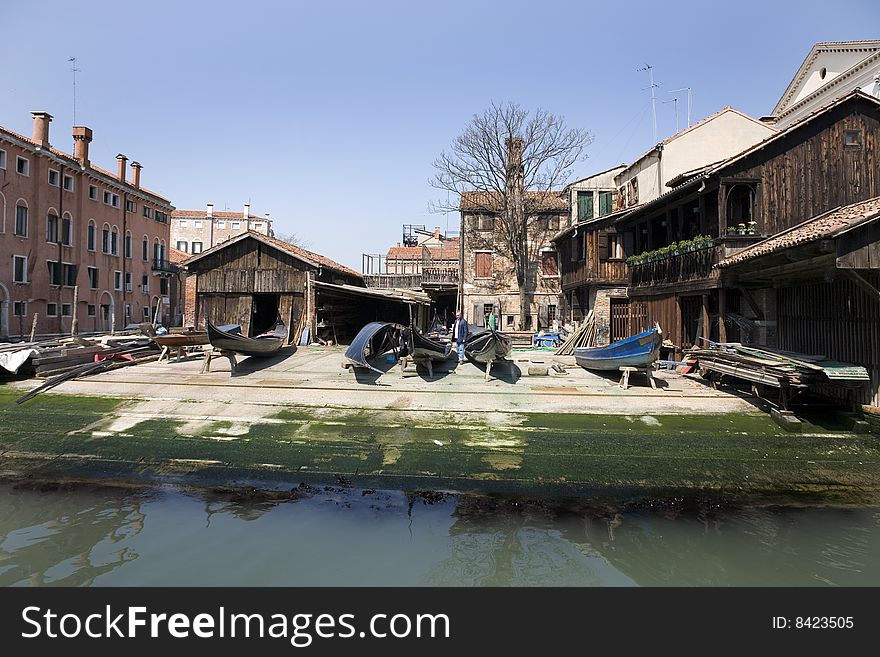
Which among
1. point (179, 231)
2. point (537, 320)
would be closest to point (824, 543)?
point (537, 320)

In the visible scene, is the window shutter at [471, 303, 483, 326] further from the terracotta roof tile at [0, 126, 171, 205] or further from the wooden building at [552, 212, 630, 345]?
the terracotta roof tile at [0, 126, 171, 205]

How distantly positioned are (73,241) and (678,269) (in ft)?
123

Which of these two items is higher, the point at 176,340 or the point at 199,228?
the point at 199,228

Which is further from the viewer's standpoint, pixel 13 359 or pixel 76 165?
pixel 76 165

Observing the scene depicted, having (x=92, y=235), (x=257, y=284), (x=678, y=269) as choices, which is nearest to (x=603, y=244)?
(x=678, y=269)

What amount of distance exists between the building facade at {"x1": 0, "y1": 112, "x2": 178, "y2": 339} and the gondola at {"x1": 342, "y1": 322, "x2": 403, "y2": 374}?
16.3m

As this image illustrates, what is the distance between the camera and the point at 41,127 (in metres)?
31.2

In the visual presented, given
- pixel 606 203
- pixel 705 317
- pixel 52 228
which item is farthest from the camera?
pixel 52 228

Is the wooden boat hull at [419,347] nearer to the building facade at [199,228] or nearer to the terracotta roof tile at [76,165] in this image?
the terracotta roof tile at [76,165]

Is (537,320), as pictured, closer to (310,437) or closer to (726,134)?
(726,134)

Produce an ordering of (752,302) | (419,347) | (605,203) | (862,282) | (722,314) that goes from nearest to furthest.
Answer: (862,282) → (419,347) → (752,302) → (722,314) → (605,203)

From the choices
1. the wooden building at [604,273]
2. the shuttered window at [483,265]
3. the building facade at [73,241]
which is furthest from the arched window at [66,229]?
the wooden building at [604,273]

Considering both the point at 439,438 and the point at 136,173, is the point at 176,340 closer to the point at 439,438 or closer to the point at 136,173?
the point at 439,438

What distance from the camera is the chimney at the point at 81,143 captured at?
34.6 m
